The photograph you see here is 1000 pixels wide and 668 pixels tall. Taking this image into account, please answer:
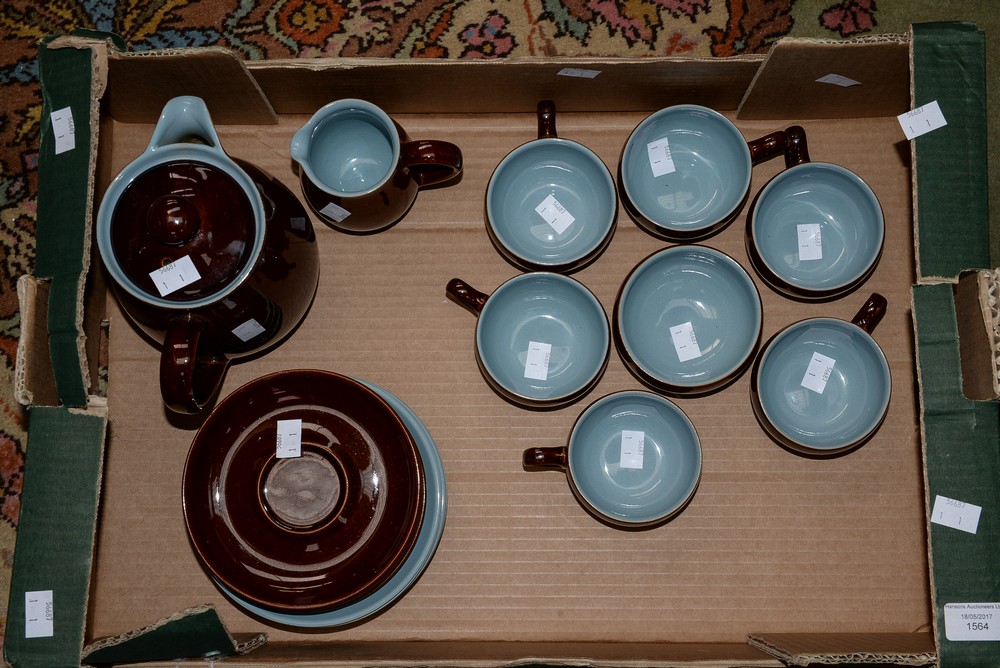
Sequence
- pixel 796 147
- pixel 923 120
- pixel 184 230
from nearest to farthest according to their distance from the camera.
→ 1. pixel 184 230
2. pixel 923 120
3. pixel 796 147

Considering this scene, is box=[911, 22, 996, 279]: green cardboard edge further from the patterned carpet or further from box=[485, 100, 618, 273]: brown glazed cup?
the patterned carpet

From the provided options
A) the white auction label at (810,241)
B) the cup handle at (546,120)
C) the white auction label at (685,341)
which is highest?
the cup handle at (546,120)

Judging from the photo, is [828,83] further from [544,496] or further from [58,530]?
[58,530]

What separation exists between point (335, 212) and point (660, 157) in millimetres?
424

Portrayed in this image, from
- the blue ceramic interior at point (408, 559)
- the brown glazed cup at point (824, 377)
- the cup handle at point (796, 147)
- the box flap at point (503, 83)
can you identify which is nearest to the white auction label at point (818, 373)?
the brown glazed cup at point (824, 377)

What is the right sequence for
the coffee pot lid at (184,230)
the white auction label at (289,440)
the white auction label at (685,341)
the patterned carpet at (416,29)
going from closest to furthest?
the coffee pot lid at (184,230) → the white auction label at (289,440) → the white auction label at (685,341) → the patterned carpet at (416,29)

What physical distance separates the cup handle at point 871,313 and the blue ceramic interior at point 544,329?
31cm

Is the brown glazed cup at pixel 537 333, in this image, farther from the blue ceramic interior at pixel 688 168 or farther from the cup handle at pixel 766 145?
the cup handle at pixel 766 145

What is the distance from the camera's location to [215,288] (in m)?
0.72

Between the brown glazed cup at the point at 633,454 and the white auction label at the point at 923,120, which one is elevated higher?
the white auction label at the point at 923,120

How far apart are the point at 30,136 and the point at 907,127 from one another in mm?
1361

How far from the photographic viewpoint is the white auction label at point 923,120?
80cm

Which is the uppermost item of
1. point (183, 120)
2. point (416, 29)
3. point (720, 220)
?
point (416, 29)

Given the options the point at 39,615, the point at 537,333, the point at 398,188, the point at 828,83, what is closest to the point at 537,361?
the point at 537,333
